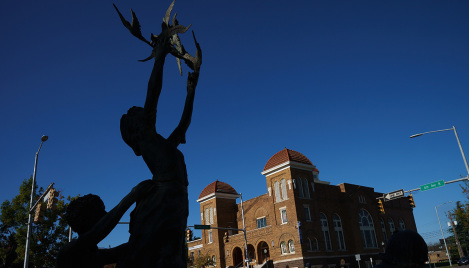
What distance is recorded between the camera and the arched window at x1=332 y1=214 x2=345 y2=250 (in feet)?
144

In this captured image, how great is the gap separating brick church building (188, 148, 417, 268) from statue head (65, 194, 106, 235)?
34.9 meters

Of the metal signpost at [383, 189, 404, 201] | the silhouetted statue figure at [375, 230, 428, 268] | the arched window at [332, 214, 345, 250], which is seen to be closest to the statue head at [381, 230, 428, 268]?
the silhouetted statue figure at [375, 230, 428, 268]

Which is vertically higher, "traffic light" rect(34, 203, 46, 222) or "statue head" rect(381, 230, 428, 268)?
"traffic light" rect(34, 203, 46, 222)

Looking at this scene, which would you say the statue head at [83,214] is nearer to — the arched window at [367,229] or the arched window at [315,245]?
the arched window at [315,245]

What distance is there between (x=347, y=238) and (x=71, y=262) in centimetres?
4720

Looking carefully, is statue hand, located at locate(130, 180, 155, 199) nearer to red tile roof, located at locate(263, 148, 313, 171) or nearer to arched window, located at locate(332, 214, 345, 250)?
red tile roof, located at locate(263, 148, 313, 171)

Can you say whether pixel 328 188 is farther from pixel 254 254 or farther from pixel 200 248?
pixel 200 248

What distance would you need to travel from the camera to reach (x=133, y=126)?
290 cm

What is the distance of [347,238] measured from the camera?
45.2 m

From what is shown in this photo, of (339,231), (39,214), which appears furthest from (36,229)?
(339,231)

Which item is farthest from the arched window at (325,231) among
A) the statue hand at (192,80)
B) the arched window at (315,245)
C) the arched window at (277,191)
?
the statue hand at (192,80)

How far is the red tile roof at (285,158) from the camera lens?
43078mm

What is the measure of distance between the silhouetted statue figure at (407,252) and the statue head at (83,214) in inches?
81.1

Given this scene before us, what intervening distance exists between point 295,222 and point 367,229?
1426 centimetres
